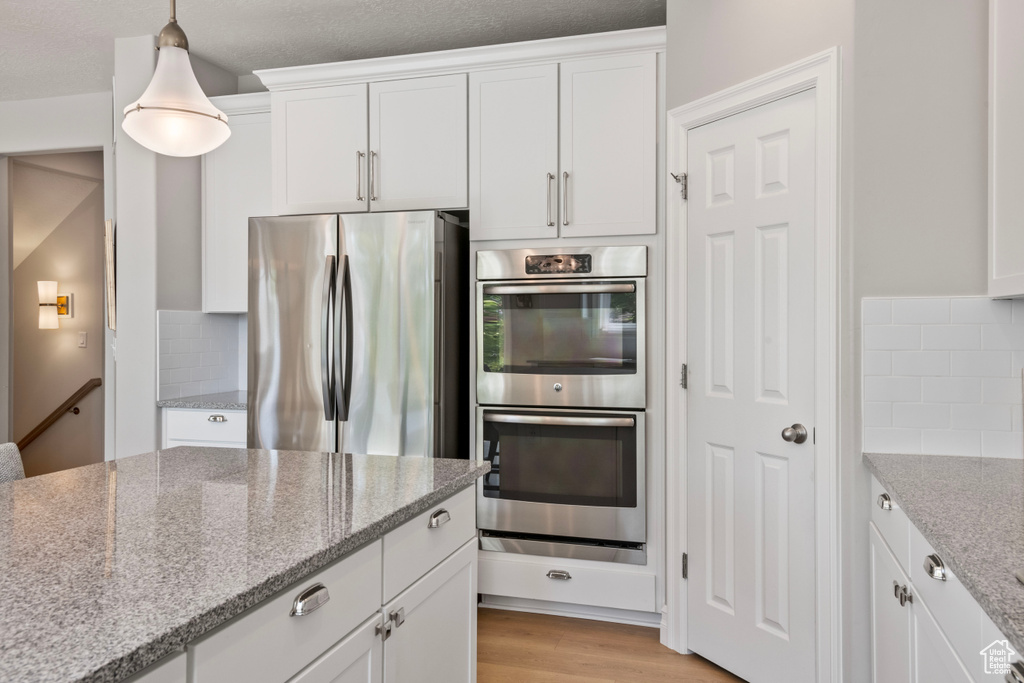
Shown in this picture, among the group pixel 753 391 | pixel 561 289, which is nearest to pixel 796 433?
pixel 753 391

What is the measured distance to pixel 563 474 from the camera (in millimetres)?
2893

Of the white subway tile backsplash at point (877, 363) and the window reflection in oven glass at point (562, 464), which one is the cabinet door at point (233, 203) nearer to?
the window reflection in oven glass at point (562, 464)

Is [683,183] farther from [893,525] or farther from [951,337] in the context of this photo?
[893,525]

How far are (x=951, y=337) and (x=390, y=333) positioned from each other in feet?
6.59

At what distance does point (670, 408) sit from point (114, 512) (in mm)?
1906

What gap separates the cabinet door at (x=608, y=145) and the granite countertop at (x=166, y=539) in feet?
4.71

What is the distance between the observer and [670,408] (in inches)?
103

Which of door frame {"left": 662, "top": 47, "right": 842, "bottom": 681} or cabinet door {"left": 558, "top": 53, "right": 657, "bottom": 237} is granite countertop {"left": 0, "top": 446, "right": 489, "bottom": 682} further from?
cabinet door {"left": 558, "top": 53, "right": 657, "bottom": 237}

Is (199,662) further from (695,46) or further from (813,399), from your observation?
(695,46)

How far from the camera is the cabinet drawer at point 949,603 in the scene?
1055mm

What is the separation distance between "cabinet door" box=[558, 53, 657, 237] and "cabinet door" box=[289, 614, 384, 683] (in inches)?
78.6

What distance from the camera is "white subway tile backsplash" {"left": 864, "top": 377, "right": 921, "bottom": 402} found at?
194 centimetres

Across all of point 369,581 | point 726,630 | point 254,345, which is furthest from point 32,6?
point 726,630

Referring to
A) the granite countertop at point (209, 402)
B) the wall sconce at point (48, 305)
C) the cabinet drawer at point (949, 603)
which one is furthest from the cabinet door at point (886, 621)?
the wall sconce at point (48, 305)
